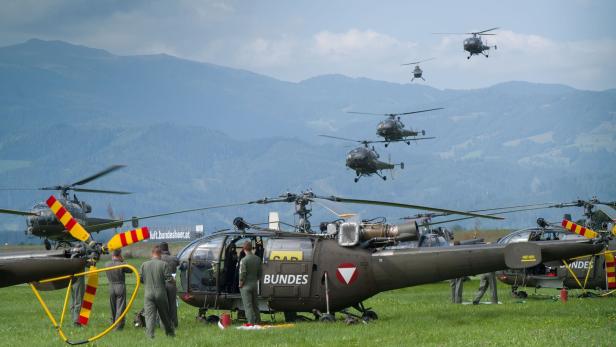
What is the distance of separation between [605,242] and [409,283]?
5.61m

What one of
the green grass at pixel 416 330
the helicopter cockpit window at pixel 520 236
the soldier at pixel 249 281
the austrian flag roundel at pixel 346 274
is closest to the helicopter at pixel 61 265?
the green grass at pixel 416 330

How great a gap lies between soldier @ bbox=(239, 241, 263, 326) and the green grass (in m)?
0.96

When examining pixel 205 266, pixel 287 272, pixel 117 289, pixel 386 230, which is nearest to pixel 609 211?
pixel 386 230

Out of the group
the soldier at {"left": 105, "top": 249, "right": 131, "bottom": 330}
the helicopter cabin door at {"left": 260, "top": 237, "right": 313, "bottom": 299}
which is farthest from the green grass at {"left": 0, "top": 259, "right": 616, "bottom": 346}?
the helicopter cabin door at {"left": 260, "top": 237, "right": 313, "bottom": 299}

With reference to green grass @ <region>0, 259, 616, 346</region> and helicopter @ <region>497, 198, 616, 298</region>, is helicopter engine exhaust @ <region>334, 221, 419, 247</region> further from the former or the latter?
helicopter @ <region>497, 198, 616, 298</region>

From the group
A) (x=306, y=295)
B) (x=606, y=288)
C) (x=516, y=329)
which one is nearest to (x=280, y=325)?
(x=306, y=295)

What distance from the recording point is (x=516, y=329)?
20578 mm

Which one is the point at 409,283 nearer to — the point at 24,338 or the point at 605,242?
the point at 605,242

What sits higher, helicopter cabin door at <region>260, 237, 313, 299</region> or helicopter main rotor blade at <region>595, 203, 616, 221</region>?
helicopter main rotor blade at <region>595, 203, 616, 221</region>

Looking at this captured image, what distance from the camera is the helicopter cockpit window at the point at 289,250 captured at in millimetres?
23578

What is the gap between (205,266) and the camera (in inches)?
950

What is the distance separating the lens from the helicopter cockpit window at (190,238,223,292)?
24.0m

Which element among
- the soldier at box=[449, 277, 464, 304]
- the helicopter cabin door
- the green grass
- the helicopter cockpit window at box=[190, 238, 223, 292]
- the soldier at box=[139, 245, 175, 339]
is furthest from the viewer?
the soldier at box=[449, 277, 464, 304]

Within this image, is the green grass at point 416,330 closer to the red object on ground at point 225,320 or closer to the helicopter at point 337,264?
the red object on ground at point 225,320
